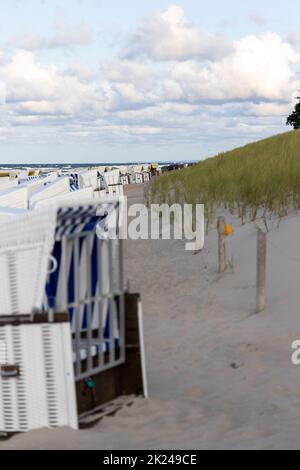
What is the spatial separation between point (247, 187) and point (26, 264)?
41.1ft

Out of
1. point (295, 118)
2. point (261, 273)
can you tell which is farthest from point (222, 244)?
point (295, 118)

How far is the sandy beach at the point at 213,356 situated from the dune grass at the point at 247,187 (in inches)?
36.9

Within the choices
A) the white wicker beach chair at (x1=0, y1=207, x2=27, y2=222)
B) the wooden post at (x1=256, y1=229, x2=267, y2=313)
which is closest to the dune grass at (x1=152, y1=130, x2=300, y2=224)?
the wooden post at (x1=256, y1=229, x2=267, y2=313)

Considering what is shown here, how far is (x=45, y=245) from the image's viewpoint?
5977 millimetres

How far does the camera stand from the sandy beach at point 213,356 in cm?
609

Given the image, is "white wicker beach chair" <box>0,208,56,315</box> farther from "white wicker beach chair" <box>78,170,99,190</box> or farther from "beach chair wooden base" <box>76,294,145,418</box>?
"white wicker beach chair" <box>78,170,99,190</box>

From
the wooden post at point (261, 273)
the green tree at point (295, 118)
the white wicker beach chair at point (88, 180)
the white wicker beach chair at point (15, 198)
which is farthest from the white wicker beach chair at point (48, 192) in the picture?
the green tree at point (295, 118)

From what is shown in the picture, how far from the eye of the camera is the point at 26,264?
5.98 meters

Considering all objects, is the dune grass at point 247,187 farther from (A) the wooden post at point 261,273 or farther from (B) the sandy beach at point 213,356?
(A) the wooden post at point 261,273

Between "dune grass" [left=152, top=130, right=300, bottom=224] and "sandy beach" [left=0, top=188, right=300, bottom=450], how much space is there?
3.08ft

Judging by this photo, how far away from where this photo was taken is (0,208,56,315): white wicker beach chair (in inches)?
234

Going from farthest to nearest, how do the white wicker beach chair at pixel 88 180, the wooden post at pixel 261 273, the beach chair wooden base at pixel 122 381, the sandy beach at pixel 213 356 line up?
1. the white wicker beach chair at pixel 88 180
2. the wooden post at pixel 261 273
3. the beach chair wooden base at pixel 122 381
4. the sandy beach at pixel 213 356

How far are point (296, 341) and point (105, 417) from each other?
153 inches
